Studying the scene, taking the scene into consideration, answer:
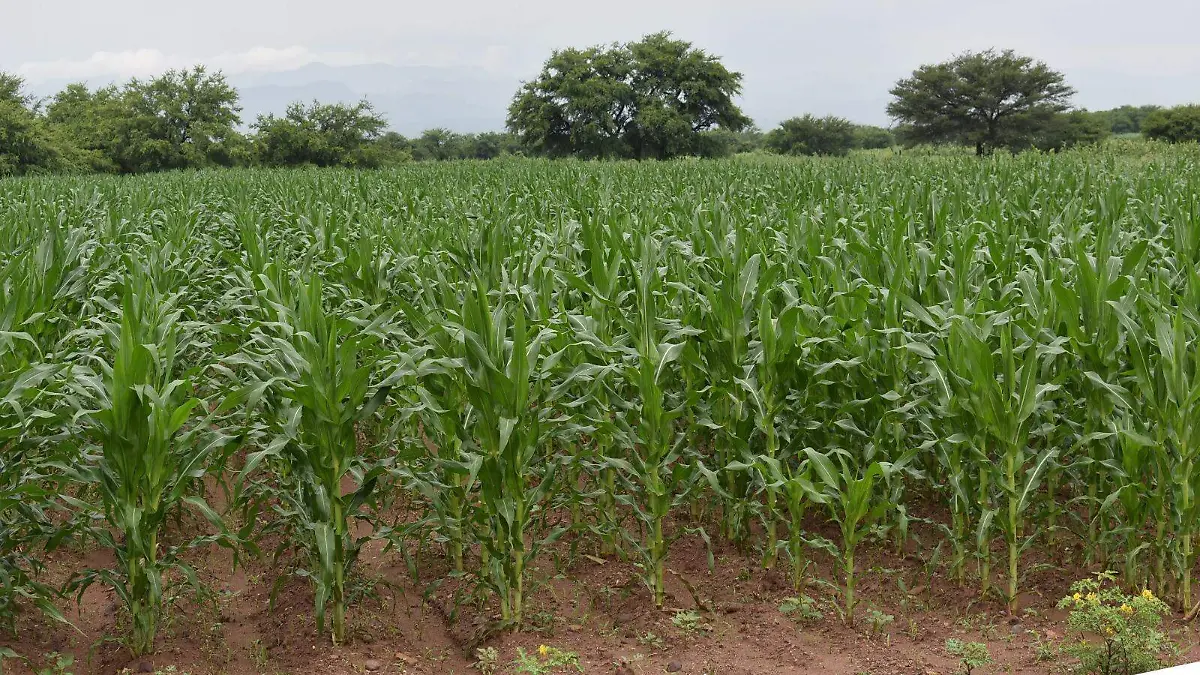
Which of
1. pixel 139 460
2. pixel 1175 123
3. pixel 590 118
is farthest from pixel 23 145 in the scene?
pixel 1175 123

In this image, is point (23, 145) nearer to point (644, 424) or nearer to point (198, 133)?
point (198, 133)

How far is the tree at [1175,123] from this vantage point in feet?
217

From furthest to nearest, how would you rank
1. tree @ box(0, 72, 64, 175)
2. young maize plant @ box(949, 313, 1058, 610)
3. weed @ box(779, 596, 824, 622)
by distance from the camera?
tree @ box(0, 72, 64, 175)
weed @ box(779, 596, 824, 622)
young maize plant @ box(949, 313, 1058, 610)

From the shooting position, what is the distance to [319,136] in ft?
209

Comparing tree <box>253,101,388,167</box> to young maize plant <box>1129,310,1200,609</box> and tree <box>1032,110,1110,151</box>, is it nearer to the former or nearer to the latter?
tree <box>1032,110,1110,151</box>

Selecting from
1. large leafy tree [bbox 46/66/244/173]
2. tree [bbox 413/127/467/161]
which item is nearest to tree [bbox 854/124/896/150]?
tree [bbox 413/127/467/161]

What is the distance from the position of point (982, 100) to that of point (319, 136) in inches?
1942

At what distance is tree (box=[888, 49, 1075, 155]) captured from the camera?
72375mm

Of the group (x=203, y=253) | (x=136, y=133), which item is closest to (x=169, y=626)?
(x=203, y=253)

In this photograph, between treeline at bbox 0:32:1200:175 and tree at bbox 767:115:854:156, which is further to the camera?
tree at bbox 767:115:854:156

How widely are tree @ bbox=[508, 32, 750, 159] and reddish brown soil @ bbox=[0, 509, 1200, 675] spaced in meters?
61.6

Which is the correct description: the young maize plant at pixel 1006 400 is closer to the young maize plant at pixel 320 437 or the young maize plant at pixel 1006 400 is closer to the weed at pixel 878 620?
the weed at pixel 878 620

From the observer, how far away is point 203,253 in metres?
9.98

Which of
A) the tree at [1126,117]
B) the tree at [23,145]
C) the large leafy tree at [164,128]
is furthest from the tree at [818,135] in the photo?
the tree at [23,145]
